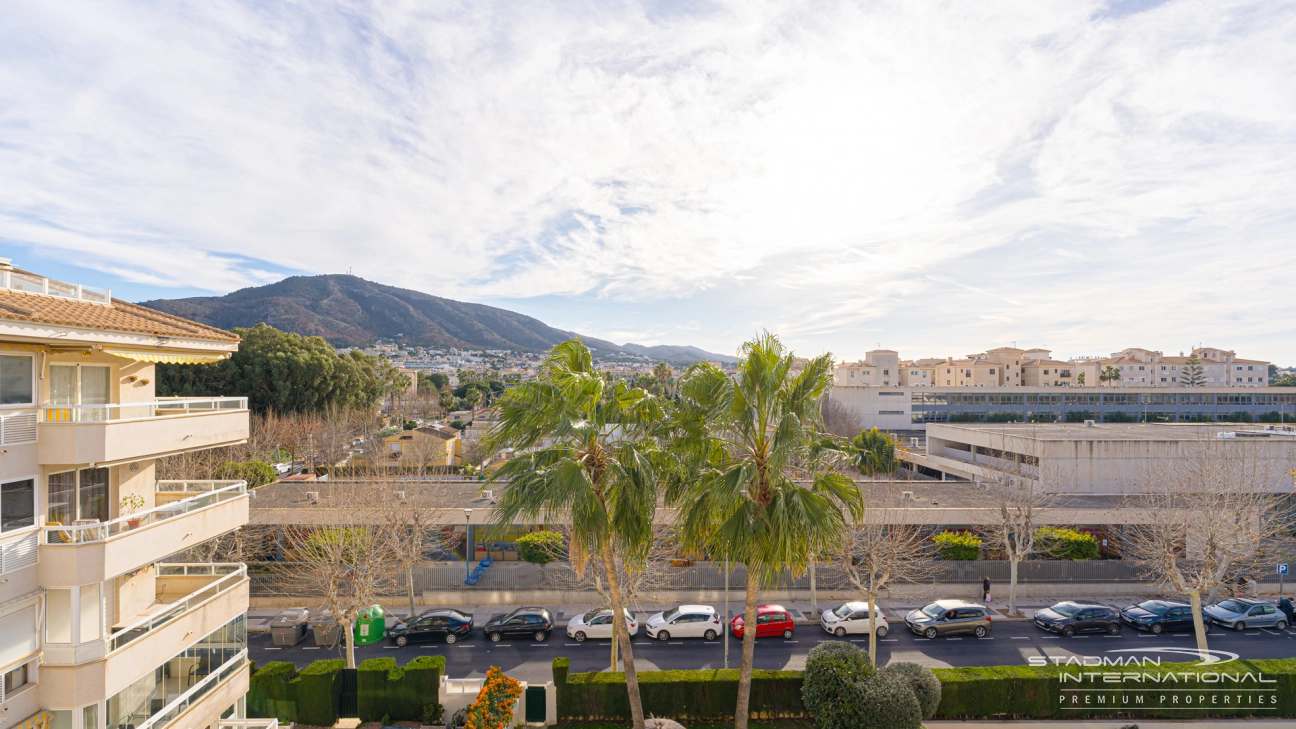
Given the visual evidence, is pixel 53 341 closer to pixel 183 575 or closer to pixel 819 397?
pixel 183 575

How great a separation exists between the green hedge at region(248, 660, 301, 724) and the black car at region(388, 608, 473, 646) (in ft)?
22.7

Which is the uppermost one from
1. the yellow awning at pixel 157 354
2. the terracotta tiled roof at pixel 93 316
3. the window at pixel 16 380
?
the terracotta tiled roof at pixel 93 316

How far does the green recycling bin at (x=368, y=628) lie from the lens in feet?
79.7

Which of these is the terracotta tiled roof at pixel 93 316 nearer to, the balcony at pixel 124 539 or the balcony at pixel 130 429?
the balcony at pixel 130 429

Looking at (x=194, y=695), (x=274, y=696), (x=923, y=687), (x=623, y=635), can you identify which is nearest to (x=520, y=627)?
(x=274, y=696)

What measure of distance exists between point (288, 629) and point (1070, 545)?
113 ft

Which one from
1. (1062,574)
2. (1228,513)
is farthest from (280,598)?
(1228,513)

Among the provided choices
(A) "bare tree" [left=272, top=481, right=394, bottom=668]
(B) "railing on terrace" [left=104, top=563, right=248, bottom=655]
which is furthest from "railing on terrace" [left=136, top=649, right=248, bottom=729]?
(A) "bare tree" [left=272, top=481, right=394, bottom=668]

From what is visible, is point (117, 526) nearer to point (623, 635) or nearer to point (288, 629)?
point (623, 635)

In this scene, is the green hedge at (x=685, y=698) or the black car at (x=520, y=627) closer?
the green hedge at (x=685, y=698)

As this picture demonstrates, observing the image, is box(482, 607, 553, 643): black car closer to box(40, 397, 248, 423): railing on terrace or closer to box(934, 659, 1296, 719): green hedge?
box(40, 397, 248, 423): railing on terrace

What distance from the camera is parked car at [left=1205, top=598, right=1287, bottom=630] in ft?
80.9

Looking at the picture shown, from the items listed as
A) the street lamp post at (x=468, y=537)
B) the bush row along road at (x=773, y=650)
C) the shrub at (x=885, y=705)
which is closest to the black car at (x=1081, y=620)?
the bush row along road at (x=773, y=650)

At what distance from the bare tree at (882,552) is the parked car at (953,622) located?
1603 millimetres
